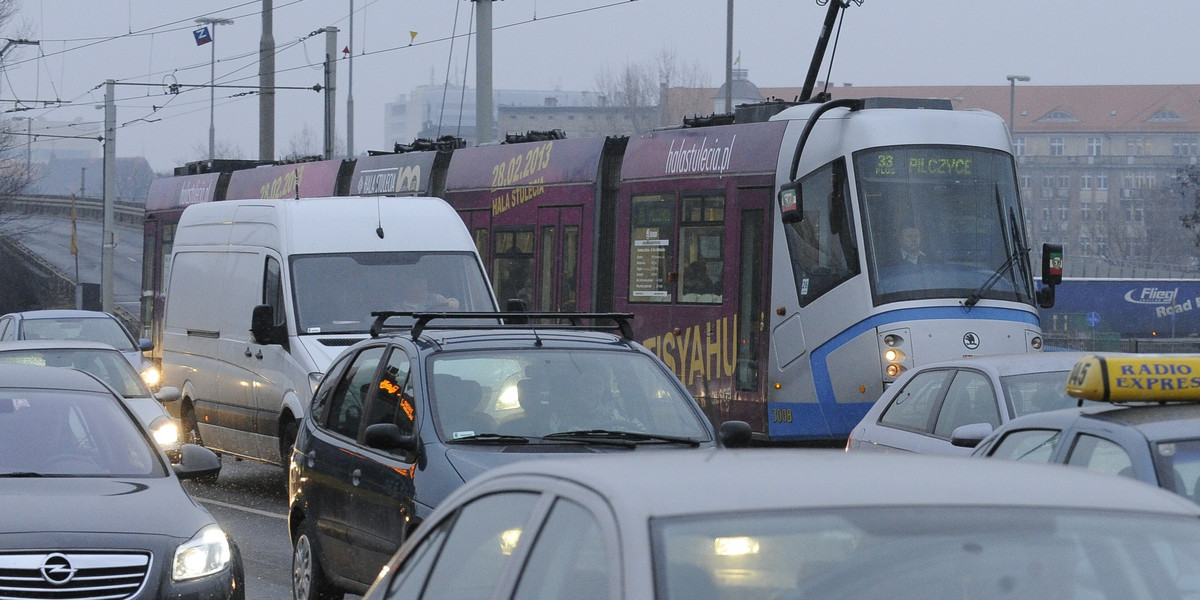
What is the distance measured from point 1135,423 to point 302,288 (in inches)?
351

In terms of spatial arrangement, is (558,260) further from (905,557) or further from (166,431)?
(905,557)

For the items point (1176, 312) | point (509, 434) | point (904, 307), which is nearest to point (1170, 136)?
point (1176, 312)

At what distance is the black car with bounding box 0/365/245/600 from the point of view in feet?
21.6

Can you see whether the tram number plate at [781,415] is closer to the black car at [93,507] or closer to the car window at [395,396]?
the car window at [395,396]

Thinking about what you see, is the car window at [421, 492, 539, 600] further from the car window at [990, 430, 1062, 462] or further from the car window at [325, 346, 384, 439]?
the car window at [325, 346, 384, 439]

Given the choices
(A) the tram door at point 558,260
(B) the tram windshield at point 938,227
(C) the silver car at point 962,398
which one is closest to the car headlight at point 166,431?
(A) the tram door at point 558,260

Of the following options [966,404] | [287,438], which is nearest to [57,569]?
[966,404]

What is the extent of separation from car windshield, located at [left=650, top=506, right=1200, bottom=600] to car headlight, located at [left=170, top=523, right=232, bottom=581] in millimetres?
4370

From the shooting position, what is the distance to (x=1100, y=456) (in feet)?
18.0

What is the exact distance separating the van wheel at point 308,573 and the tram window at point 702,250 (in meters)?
8.00

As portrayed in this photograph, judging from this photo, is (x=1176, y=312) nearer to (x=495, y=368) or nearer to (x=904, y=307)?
(x=904, y=307)

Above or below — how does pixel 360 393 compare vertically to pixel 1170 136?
below

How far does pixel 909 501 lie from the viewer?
9.62 feet

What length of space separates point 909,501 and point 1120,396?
285 centimetres
